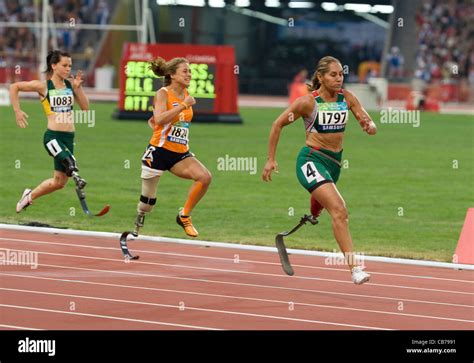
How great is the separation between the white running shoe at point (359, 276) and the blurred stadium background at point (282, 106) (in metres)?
3.19

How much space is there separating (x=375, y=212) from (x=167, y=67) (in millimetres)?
6171

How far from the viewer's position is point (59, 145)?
15.6 metres

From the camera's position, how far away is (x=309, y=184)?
11.6m

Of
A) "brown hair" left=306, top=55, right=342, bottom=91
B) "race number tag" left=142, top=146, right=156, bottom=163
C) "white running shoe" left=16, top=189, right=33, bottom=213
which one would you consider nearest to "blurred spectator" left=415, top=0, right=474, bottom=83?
"white running shoe" left=16, top=189, right=33, bottom=213

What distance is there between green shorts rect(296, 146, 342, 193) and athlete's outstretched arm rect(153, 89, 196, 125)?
1510 millimetres

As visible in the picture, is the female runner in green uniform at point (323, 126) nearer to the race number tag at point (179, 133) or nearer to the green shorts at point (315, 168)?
the green shorts at point (315, 168)

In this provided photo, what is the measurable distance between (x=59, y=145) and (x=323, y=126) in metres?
4.96

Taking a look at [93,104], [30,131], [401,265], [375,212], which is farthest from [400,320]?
[93,104]

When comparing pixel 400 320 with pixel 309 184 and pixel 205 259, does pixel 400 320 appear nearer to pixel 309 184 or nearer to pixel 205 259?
pixel 309 184

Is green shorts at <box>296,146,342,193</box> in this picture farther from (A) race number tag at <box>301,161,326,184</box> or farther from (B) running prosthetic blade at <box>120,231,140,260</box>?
(B) running prosthetic blade at <box>120,231,140,260</box>

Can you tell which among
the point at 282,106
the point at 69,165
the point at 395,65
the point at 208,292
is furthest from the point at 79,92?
the point at 395,65

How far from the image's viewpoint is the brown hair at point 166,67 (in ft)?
42.1

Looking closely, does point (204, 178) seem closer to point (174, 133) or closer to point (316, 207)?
point (174, 133)
